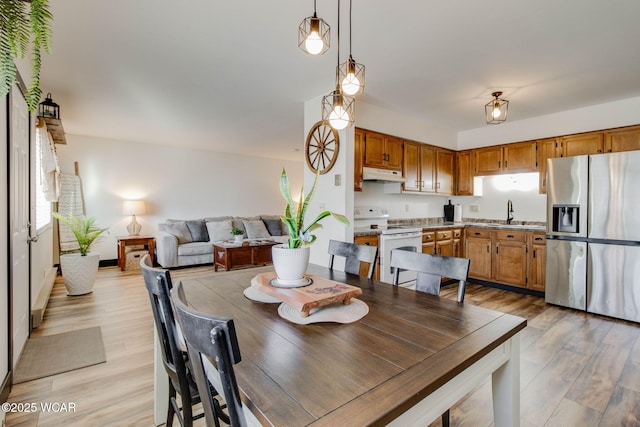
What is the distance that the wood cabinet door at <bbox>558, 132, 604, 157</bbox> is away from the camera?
3.77 metres

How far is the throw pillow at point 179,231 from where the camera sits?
19.0 ft

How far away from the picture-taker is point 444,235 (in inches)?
176

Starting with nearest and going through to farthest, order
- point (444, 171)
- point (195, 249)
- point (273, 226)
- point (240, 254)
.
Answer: point (444, 171)
point (240, 254)
point (195, 249)
point (273, 226)

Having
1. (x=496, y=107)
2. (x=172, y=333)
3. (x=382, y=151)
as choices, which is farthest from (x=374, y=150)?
(x=172, y=333)

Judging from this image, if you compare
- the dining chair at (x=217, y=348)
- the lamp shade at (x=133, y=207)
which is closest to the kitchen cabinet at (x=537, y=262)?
the dining chair at (x=217, y=348)

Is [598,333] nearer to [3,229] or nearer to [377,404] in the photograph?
[377,404]

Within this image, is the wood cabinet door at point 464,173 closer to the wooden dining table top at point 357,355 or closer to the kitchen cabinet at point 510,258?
the kitchen cabinet at point 510,258

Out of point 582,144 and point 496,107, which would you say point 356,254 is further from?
point 582,144

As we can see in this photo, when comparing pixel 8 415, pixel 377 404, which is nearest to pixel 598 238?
pixel 377 404

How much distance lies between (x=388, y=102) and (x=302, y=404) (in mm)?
3739

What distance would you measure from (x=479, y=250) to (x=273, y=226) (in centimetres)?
441

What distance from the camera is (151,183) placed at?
249 inches

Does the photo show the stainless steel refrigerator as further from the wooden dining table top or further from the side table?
the side table

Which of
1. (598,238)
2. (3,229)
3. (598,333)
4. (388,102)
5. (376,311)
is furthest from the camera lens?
(388,102)
